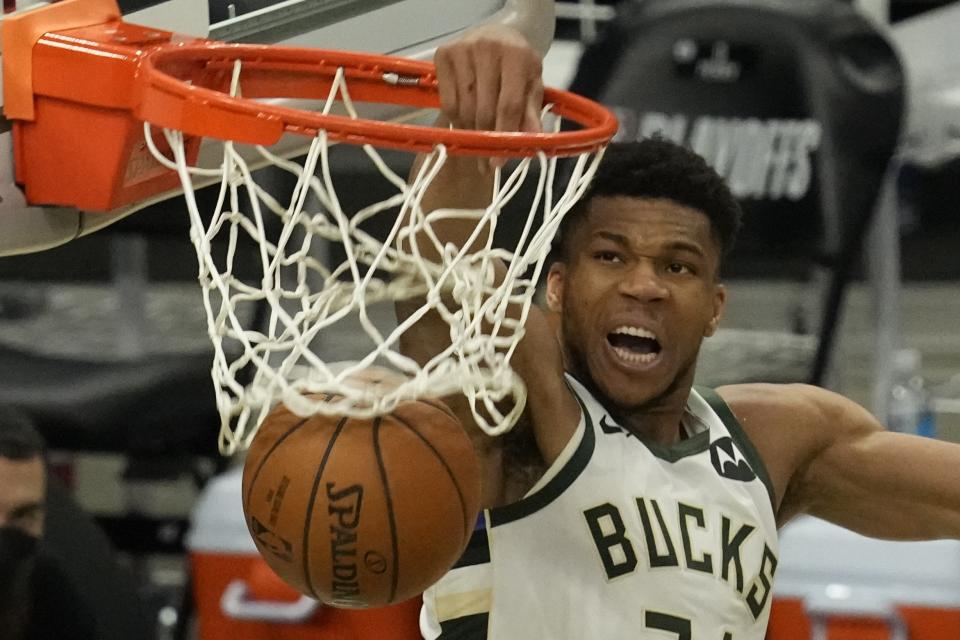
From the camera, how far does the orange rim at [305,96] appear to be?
5.69 ft

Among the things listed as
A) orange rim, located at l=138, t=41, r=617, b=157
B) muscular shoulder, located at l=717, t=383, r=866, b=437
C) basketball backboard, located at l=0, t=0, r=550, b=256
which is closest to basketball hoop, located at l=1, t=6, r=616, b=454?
orange rim, located at l=138, t=41, r=617, b=157

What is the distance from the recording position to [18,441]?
3.36 metres

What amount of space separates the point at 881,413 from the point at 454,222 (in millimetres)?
2722

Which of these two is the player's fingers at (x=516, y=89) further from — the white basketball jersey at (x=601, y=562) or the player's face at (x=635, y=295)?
the white basketball jersey at (x=601, y=562)

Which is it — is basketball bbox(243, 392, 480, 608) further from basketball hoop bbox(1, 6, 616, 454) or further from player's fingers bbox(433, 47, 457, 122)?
player's fingers bbox(433, 47, 457, 122)

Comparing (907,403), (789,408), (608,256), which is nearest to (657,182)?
(608,256)

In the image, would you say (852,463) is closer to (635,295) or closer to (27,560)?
(635,295)

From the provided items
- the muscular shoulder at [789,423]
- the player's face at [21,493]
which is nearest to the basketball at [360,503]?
the muscular shoulder at [789,423]

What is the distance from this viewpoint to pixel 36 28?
193 cm

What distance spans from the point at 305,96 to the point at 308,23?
0.74ft

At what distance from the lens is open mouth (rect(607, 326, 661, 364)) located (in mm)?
2195

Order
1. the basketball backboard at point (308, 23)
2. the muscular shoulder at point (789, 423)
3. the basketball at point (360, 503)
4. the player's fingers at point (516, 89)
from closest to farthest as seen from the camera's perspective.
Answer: the basketball at point (360, 503), the player's fingers at point (516, 89), the basketball backboard at point (308, 23), the muscular shoulder at point (789, 423)

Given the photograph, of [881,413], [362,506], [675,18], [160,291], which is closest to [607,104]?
[675,18]

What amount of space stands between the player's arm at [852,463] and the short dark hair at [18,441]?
65.2 inches
